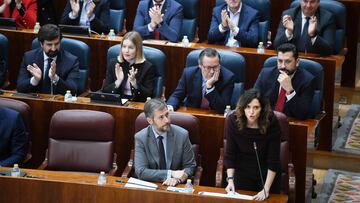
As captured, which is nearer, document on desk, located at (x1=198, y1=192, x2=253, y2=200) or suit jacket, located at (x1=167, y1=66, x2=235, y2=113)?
document on desk, located at (x1=198, y1=192, x2=253, y2=200)

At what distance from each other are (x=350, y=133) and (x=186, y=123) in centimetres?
167

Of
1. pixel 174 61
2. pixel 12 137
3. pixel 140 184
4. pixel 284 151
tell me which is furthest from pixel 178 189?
pixel 174 61

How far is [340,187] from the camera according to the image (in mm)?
5445

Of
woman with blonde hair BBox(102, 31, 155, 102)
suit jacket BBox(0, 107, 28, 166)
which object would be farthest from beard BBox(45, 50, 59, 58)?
suit jacket BBox(0, 107, 28, 166)

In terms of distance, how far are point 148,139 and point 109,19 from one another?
215cm

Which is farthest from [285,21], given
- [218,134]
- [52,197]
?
[52,197]

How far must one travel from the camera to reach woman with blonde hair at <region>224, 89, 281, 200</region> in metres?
4.46

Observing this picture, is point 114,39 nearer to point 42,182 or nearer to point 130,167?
point 130,167

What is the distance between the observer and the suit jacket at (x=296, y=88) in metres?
5.09

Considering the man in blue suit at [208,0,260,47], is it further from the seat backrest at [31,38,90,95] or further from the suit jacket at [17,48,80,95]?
the suit jacket at [17,48,80,95]

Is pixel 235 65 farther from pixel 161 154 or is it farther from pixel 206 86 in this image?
pixel 161 154

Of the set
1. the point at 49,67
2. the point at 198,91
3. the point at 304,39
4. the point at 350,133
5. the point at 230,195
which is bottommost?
the point at 230,195

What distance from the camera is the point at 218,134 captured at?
4953mm

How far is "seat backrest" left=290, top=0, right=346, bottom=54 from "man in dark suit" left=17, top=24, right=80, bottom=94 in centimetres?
163
